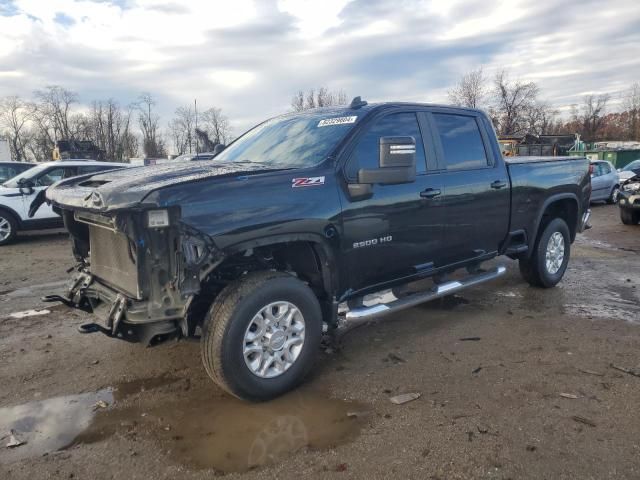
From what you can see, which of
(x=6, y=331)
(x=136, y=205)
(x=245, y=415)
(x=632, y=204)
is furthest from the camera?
(x=632, y=204)

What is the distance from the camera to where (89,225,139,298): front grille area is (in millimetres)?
3361

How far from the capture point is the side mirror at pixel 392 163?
3.61 metres

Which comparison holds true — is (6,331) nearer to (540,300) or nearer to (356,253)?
(356,253)

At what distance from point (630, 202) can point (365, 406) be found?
431 inches

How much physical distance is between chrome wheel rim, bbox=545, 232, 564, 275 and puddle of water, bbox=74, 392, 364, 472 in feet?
12.8

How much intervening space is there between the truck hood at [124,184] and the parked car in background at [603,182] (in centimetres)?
1584

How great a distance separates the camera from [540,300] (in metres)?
5.82

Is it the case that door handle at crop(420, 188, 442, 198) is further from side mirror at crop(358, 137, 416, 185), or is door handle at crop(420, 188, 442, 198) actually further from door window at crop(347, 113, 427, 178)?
side mirror at crop(358, 137, 416, 185)

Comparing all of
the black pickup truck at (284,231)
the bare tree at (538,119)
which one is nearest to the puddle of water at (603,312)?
the black pickup truck at (284,231)

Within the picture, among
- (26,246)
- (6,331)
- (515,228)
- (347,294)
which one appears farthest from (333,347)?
(26,246)

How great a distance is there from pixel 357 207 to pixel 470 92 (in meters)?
59.6

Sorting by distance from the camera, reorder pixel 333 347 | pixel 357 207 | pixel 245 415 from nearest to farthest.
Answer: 1. pixel 245 415
2. pixel 357 207
3. pixel 333 347

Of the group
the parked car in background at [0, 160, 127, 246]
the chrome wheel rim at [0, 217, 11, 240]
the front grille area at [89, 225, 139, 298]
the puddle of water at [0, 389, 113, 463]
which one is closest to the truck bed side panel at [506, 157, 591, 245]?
the front grille area at [89, 225, 139, 298]

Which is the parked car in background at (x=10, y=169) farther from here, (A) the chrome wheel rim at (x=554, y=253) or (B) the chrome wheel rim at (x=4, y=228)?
(A) the chrome wheel rim at (x=554, y=253)
